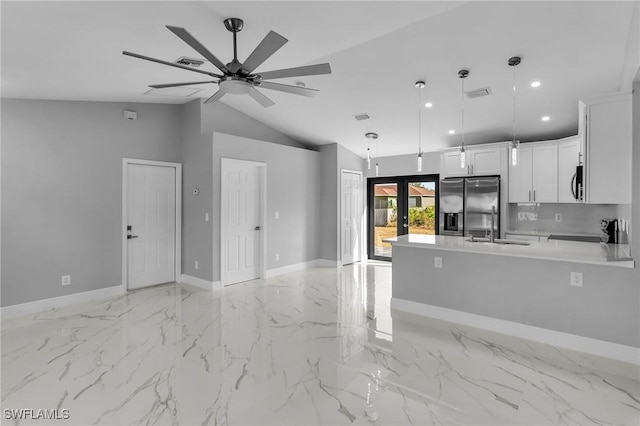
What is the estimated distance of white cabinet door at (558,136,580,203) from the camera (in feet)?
15.7

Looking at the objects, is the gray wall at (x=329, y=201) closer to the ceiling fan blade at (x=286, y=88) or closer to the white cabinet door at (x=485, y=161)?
the white cabinet door at (x=485, y=161)

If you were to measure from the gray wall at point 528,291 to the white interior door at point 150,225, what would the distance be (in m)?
3.68

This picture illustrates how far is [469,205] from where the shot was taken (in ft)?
18.3

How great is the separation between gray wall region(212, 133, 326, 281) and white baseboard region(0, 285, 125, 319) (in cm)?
145

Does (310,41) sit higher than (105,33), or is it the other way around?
(310,41)

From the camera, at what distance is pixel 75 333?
3.42m

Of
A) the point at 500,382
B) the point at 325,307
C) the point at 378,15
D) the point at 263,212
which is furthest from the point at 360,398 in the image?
the point at 263,212

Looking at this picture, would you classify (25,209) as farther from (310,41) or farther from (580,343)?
(580,343)

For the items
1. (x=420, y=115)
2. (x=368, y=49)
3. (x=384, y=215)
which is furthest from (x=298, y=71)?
(x=384, y=215)

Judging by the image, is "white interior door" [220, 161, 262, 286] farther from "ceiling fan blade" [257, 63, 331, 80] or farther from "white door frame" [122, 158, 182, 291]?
"ceiling fan blade" [257, 63, 331, 80]

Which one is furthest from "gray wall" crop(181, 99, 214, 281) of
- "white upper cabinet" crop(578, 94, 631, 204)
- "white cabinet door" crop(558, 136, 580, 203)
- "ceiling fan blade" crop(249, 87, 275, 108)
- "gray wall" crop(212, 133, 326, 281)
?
"white cabinet door" crop(558, 136, 580, 203)

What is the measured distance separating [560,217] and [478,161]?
157 centimetres

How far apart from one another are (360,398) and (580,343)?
2217 millimetres

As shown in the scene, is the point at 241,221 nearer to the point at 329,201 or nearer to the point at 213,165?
the point at 213,165
